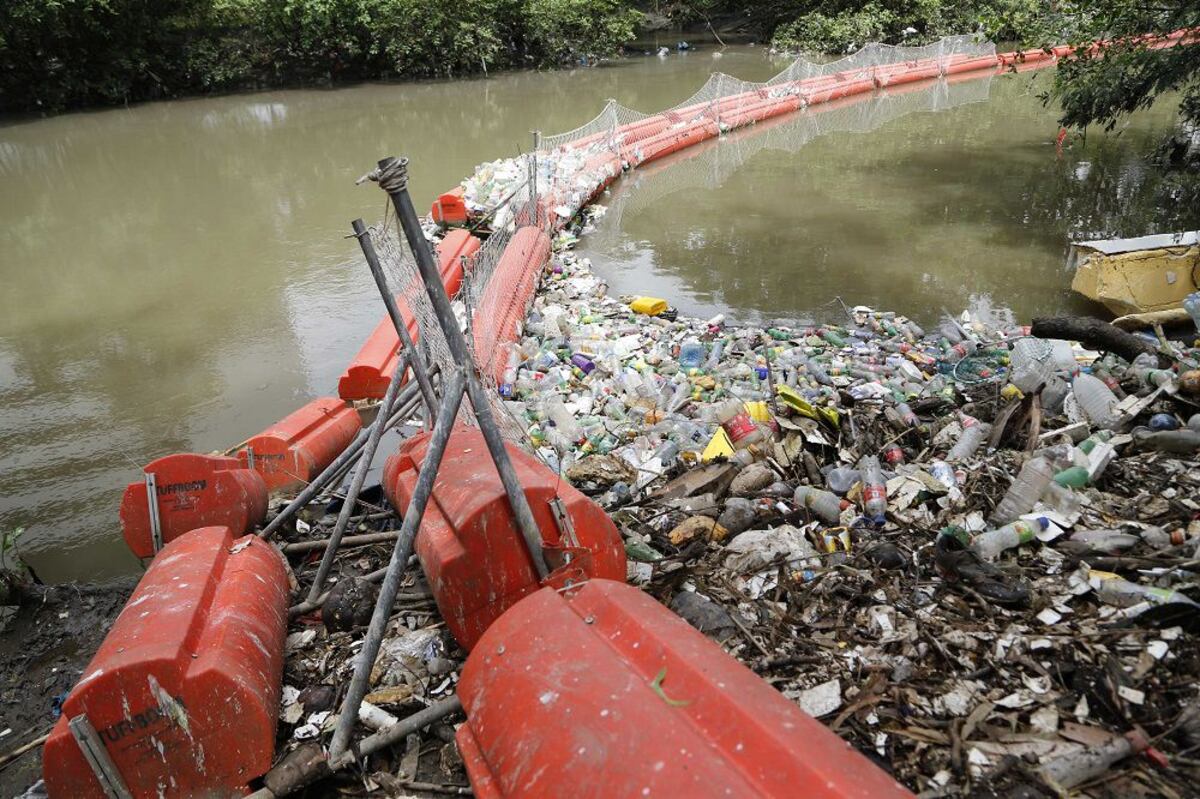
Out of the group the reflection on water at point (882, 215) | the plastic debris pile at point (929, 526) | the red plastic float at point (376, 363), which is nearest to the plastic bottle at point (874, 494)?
the plastic debris pile at point (929, 526)

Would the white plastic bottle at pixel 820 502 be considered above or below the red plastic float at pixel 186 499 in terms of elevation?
below

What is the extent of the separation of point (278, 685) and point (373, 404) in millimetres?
3133

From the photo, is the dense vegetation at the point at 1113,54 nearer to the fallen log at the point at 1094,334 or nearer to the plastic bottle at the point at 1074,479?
the fallen log at the point at 1094,334

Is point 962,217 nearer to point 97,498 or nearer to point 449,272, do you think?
point 449,272

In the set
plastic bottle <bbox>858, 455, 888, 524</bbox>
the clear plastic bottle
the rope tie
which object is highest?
the rope tie

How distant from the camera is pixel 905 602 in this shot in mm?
3203

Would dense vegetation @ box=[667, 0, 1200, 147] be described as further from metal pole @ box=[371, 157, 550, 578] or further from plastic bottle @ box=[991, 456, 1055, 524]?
metal pole @ box=[371, 157, 550, 578]

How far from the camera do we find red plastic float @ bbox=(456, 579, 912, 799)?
5.56ft

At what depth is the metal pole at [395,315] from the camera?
3.61m

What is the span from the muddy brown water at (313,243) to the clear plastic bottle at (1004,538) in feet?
14.2

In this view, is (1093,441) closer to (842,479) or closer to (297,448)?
(842,479)

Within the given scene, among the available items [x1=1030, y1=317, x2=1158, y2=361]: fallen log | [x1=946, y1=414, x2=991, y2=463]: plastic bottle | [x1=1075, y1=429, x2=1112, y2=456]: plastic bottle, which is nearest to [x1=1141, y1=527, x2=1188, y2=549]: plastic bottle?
[x1=1075, y1=429, x2=1112, y2=456]: plastic bottle

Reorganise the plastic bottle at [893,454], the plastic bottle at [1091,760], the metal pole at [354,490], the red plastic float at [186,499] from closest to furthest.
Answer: the plastic bottle at [1091,760]
the metal pole at [354,490]
the red plastic float at [186,499]
the plastic bottle at [893,454]

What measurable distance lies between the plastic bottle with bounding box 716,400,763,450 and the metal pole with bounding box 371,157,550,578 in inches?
84.8
